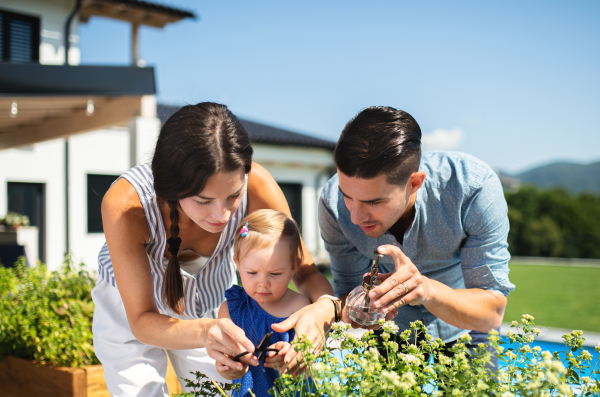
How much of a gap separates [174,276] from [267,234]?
449 millimetres

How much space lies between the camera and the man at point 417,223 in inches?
70.1

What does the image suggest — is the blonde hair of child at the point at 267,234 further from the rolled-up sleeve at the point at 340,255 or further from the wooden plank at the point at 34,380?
the wooden plank at the point at 34,380

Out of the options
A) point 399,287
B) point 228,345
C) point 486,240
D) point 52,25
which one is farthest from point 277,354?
point 52,25

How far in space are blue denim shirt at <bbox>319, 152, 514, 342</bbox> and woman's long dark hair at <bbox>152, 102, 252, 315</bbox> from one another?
66cm

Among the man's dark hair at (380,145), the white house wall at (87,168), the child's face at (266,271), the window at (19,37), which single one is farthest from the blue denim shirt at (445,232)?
the window at (19,37)

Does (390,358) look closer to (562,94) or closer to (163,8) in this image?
(163,8)

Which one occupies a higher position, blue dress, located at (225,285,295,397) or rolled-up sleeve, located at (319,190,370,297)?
rolled-up sleeve, located at (319,190,370,297)

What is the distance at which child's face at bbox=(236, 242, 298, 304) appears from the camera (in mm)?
2031

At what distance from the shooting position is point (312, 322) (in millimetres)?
1627

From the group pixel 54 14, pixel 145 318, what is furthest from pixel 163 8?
pixel 145 318

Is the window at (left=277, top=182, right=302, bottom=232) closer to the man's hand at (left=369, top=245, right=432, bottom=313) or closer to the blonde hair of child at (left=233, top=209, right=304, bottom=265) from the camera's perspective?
the blonde hair of child at (left=233, top=209, right=304, bottom=265)

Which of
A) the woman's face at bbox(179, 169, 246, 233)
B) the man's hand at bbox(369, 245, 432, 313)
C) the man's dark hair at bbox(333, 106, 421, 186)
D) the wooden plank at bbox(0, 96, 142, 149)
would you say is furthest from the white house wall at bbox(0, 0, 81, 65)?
the man's hand at bbox(369, 245, 432, 313)

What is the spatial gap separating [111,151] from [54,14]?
10.8 feet

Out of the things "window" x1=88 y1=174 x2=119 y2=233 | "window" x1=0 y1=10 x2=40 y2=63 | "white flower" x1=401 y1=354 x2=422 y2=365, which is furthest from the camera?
"window" x1=88 y1=174 x2=119 y2=233
